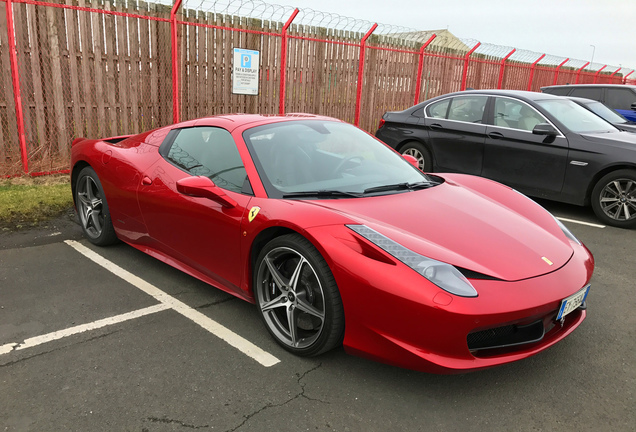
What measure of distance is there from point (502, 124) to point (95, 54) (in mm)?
6154

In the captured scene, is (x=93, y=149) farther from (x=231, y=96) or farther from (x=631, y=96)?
(x=631, y=96)

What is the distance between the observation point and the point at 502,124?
6.98 metres

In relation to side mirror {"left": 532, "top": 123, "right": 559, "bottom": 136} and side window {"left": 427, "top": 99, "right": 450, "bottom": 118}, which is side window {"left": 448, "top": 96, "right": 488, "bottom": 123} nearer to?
side window {"left": 427, "top": 99, "right": 450, "bottom": 118}

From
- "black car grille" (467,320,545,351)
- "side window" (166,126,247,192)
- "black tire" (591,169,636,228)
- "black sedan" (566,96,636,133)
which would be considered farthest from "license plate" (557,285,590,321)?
"black sedan" (566,96,636,133)

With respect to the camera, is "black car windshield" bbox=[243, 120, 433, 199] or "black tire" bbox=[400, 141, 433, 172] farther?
"black tire" bbox=[400, 141, 433, 172]

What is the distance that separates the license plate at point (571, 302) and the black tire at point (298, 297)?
3.79 feet

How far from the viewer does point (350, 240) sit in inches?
103

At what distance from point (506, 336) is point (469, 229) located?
2.25ft

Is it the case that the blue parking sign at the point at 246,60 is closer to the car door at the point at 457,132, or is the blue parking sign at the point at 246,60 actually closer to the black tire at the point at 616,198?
the car door at the point at 457,132

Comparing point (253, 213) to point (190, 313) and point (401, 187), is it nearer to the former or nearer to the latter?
point (190, 313)

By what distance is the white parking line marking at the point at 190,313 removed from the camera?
2.95 metres

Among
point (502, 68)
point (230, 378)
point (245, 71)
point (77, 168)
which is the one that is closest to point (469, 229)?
point (230, 378)

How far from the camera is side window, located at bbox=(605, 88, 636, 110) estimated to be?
11.8 meters

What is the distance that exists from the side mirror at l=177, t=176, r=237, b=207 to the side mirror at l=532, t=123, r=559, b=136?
4814 mm
